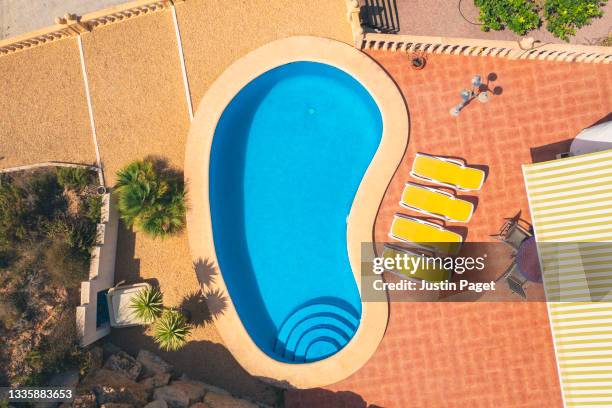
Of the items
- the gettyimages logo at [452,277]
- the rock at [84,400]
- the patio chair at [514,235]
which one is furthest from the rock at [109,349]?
the patio chair at [514,235]

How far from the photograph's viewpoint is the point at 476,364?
13961 millimetres

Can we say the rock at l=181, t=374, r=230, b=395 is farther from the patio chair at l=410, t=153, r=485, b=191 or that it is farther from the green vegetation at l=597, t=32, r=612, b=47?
the green vegetation at l=597, t=32, r=612, b=47

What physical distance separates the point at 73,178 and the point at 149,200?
3.79 metres

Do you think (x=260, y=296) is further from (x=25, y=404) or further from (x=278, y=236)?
(x=25, y=404)

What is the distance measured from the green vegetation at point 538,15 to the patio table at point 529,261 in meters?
8.10

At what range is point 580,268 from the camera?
11.7 meters

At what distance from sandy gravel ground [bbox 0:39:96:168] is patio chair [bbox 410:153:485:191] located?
12.7 meters

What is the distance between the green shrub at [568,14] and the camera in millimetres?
14359

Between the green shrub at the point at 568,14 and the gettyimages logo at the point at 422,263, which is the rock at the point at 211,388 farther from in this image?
the green shrub at the point at 568,14

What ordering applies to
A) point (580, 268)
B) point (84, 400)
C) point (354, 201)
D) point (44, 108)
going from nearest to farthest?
1. point (580, 268)
2. point (84, 400)
3. point (354, 201)
4. point (44, 108)

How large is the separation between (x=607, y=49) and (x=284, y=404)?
17.3m

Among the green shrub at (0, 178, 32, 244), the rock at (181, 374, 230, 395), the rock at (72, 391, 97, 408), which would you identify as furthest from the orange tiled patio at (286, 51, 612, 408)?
the green shrub at (0, 178, 32, 244)

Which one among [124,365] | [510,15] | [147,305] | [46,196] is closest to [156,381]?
[124,365]

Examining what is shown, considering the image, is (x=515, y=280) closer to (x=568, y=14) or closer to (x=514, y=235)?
(x=514, y=235)
